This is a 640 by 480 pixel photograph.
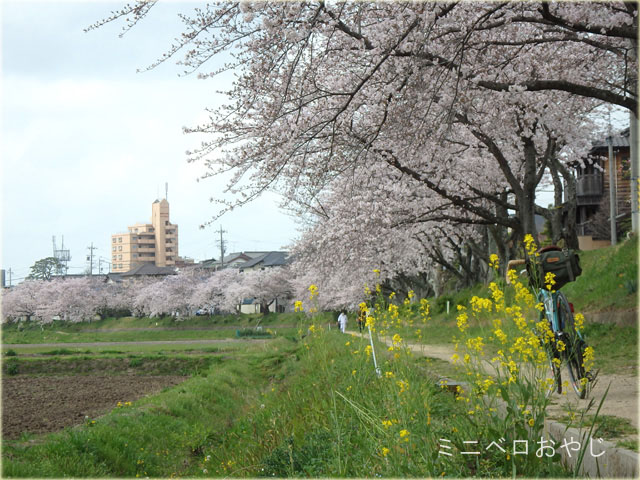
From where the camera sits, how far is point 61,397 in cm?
1652

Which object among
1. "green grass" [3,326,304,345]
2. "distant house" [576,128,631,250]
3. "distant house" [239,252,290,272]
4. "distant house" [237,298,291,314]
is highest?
"distant house" [576,128,631,250]

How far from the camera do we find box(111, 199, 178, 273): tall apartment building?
350ft

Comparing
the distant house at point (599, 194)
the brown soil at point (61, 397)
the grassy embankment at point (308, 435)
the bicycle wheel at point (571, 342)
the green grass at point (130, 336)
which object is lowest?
the green grass at point (130, 336)

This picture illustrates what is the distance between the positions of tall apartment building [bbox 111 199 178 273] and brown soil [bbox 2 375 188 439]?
85.6 metres

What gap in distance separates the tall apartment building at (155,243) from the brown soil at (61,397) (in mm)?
85616

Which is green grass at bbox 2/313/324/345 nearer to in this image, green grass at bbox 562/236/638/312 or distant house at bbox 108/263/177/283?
distant house at bbox 108/263/177/283

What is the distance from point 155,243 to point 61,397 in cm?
9489

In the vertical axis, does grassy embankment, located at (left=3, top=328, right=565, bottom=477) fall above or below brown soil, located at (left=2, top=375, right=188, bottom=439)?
above

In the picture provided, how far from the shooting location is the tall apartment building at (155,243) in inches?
4205

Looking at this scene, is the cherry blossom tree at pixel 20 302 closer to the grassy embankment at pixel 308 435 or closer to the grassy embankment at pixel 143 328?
the grassy embankment at pixel 143 328

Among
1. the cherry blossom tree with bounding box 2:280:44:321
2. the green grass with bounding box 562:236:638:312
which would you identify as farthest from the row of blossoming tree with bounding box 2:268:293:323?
the green grass with bounding box 562:236:638:312

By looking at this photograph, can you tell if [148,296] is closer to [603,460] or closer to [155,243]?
[155,243]

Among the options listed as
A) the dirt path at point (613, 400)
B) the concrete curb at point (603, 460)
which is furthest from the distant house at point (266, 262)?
the concrete curb at point (603, 460)

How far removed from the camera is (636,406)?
4.70m
